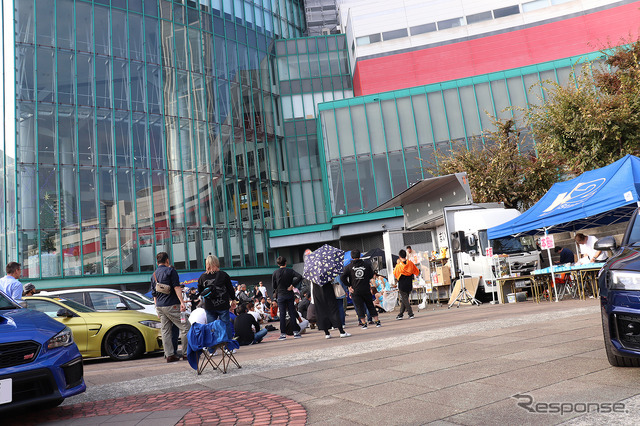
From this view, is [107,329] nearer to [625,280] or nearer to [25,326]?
[25,326]

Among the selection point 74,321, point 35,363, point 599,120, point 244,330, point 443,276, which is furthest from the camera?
point 443,276

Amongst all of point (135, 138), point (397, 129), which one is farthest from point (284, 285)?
point (397, 129)

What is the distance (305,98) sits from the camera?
4422 cm

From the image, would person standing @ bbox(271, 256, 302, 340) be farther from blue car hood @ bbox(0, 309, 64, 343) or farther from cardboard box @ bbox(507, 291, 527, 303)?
cardboard box @ bbox(507, 291, 527, 303)

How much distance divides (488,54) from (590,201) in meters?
34.8

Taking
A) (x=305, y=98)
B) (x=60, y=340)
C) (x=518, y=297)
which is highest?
(x=305, y=98)

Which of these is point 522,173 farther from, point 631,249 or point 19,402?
point 19,402

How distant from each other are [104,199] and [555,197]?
25.8 metres

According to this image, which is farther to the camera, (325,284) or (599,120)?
(599,120)

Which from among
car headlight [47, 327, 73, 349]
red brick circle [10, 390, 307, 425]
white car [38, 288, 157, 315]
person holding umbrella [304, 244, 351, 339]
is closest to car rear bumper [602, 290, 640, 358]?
red brick circle [10, 390, 307, 425]

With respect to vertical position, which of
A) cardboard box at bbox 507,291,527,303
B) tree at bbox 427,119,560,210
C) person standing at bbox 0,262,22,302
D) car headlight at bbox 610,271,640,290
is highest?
tree at bbox 427,119,560,210

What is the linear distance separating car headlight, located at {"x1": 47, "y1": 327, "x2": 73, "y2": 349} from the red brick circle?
2.20ft

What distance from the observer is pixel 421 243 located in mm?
22750

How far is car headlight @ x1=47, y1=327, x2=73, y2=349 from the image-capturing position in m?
5.02
